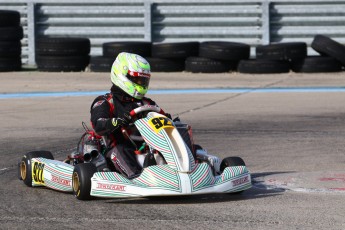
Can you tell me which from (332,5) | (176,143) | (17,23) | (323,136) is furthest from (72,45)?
(176,143)

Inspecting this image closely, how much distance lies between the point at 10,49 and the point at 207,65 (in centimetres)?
396

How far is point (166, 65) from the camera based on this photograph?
18.5m

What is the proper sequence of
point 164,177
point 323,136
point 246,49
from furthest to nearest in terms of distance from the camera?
1. point 246,49
2. point 323,136
3. point 164,177

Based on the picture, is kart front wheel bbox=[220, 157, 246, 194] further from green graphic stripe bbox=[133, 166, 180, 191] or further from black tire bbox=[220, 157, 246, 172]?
green graphic stripe bbox=[133, 166, 180, 191]

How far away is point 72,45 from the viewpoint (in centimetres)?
1827

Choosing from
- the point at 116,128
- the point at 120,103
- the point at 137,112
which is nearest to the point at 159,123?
the point at 137,112

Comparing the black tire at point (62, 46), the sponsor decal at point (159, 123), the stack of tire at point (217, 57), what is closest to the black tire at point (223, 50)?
the stack of tire at point (217, 57)

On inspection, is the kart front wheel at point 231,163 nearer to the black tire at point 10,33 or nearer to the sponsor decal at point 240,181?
the sponsor decal at point 240,181

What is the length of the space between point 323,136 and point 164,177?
4.37 m

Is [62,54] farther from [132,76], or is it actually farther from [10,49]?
[132,76]

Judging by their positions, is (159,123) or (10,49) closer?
(159,123)

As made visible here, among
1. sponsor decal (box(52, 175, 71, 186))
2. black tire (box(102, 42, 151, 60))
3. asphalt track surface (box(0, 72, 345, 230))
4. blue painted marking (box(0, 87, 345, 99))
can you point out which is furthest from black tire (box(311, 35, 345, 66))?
sponsor decal (box(52, 175, 71, 186))

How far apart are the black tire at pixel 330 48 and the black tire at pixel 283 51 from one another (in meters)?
0.30

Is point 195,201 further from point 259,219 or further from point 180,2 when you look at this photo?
point 180,2
